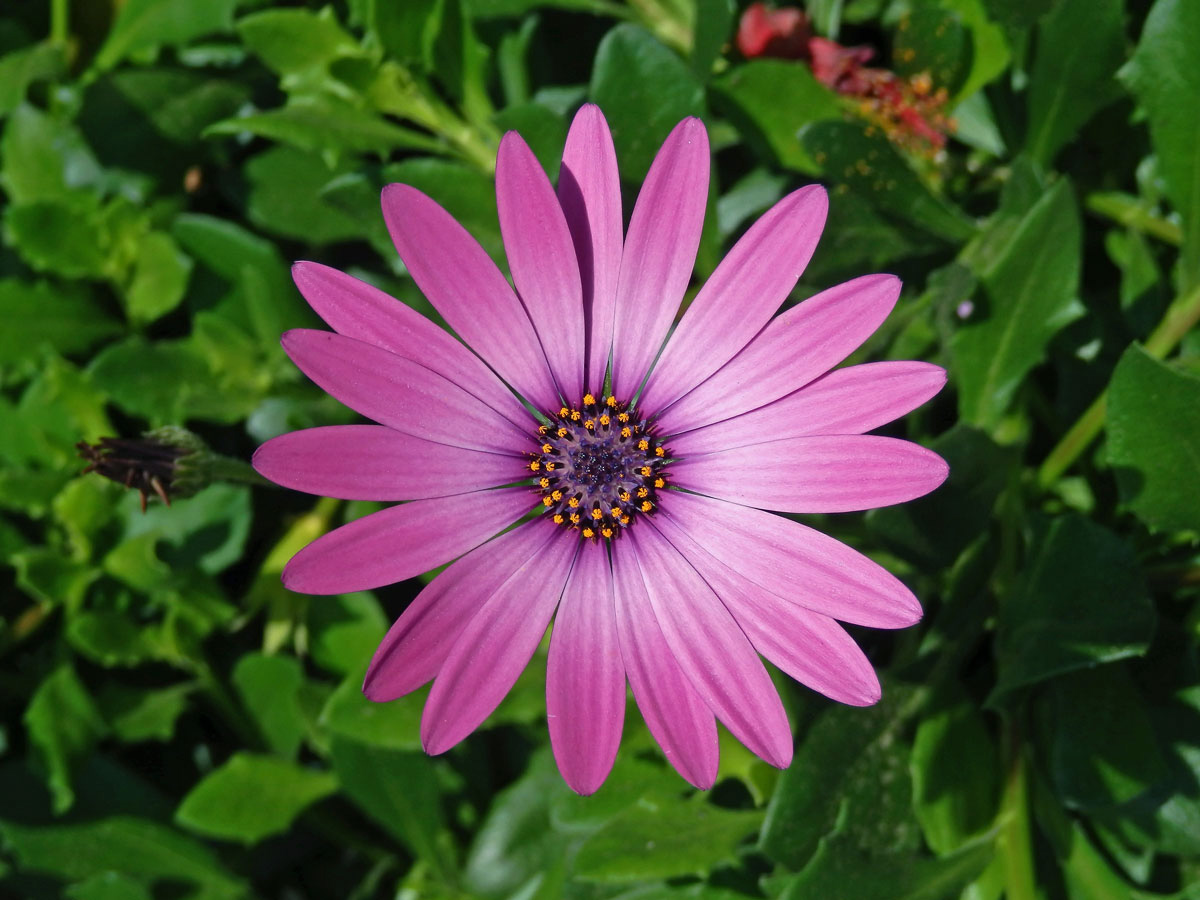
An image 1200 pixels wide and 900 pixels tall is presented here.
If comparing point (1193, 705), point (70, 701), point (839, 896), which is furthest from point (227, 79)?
point (1193, 705)

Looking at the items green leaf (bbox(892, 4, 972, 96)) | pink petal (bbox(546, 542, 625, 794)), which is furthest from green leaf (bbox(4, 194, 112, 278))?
green leaf (bbox(892, 4, 972, 96))

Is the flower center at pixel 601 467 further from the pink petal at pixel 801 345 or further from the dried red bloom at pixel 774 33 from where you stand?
the dried red bloom at pixel 774 33

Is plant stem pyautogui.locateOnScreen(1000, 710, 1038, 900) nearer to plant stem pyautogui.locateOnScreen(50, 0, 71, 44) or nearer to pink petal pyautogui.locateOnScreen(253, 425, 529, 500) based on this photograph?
pink petal pyautogui.locateOnScreen(253, 425, 529, 500)

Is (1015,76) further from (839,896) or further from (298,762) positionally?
(298,762)

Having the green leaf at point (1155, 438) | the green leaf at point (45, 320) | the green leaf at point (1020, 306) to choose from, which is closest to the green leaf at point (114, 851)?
the green leaf at point (45, 320)

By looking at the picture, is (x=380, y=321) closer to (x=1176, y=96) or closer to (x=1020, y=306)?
(x=1020, y=306)

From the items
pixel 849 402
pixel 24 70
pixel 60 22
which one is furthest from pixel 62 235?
pixel 849 402

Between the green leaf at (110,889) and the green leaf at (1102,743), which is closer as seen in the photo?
the green leaf at (1102,743)
